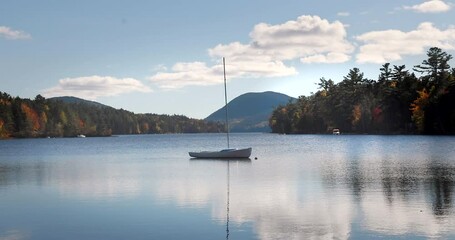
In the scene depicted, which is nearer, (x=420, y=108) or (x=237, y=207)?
(x=237, y=207)

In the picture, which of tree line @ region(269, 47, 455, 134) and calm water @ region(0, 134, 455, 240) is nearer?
calm water @ region(0, 134, 455, 240)

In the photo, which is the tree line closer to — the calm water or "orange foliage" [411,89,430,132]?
"orange foliage" [411,89,430,132]

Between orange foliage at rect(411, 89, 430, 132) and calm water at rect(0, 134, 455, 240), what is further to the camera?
orange foliage at rect(411, 89, 430, 132)

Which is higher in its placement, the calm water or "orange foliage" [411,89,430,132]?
"orange foliage" [411,89,430,132]

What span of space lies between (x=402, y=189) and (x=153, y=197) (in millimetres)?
16256

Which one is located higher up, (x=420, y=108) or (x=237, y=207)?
(x=420, y=108)

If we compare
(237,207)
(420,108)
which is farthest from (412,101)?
(237,207)

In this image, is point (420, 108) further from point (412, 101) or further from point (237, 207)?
point (237, 207)

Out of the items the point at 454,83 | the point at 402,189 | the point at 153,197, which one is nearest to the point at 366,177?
the point at 402,189

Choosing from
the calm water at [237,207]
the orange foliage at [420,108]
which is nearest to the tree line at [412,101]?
the orange foliage at [420,108]

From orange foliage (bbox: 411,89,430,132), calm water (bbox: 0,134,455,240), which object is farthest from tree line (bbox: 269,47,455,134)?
calm water (bbox: 0,134,455,240)

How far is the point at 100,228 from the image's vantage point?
78.1 feet

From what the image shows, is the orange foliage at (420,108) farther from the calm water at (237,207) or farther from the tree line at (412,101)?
the calm water at (237,207)

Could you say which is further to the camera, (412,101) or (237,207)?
(412,101)
